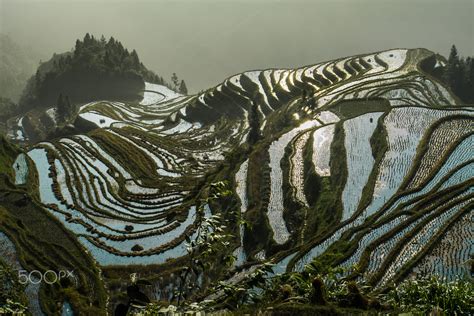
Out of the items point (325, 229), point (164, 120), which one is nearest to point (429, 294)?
point (325, 229)

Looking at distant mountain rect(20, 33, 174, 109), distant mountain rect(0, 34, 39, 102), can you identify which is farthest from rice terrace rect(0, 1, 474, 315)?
distant mountain rect(0, 34, 39, 102)

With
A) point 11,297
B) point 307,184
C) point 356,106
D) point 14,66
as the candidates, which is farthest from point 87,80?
point 14,66

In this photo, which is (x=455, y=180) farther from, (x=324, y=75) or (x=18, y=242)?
(x=324, y=75)

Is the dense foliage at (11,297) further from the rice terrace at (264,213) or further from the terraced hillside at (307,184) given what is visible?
the terraced hillside at (307,184)

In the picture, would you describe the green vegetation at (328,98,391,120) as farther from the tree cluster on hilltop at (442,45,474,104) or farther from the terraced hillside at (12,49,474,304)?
the tree cluster on hilltop at (442,45,474,104)

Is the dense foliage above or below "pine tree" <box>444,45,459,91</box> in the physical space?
below

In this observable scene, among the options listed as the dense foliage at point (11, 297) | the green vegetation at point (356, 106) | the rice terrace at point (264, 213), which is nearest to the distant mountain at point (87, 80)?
the rice terrace at point (264, 213)
